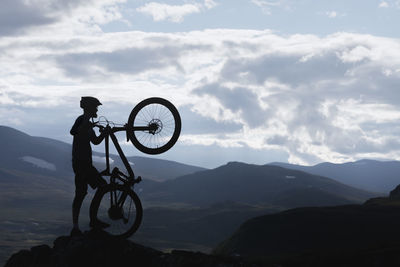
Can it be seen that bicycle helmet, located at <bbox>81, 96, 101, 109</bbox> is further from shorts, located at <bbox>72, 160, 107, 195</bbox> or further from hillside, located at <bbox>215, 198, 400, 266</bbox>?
hillside, located at <bbox>215, 198, 400, 266</bbox>

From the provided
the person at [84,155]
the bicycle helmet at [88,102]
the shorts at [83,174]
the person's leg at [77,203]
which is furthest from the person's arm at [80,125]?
the person's leg at [77,203]

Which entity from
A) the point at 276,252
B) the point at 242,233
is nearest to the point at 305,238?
the point at 276,252

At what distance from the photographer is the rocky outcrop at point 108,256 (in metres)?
17.9

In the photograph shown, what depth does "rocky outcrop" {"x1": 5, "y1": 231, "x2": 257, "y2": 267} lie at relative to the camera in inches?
704

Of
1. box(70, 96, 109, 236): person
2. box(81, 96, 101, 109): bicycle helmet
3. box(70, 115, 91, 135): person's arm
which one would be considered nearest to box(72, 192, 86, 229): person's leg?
box(70, 96, 109, 236): person

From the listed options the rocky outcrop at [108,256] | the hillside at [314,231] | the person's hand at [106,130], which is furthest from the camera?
the hillside at [314,231]

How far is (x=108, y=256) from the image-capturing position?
1852cm

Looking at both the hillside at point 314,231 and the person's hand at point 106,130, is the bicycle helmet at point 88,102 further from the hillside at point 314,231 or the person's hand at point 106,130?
the hillside at point 314,231

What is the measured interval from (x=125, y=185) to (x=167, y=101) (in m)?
3.77

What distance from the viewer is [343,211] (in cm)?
19350

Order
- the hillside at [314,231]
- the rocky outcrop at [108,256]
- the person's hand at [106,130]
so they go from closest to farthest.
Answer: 1. the rocky outcrop at [108,256]
2. the person's hand at [106,130]
3. the hillside at [314,231]

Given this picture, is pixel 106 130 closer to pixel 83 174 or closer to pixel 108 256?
pixel 83 174

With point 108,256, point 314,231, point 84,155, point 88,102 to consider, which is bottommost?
point 314,231

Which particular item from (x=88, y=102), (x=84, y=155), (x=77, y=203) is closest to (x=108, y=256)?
(x=77, y=203)
